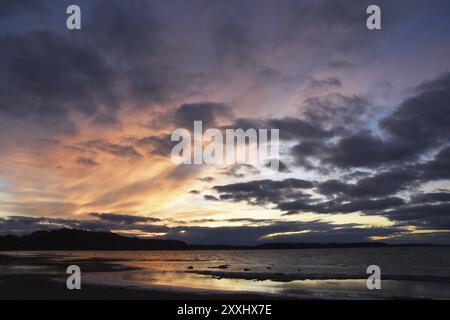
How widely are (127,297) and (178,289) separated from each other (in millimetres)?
8927

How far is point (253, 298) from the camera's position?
118 ft

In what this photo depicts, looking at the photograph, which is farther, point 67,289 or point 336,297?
point 67,289

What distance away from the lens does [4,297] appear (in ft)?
112

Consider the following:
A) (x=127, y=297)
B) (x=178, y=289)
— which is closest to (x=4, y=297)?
(x=127, y=297)
